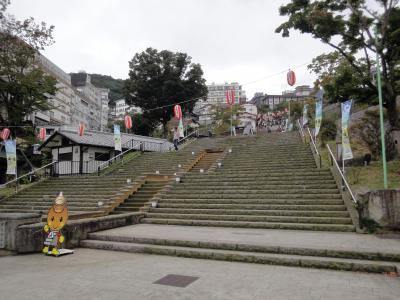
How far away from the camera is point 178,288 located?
5.07 m

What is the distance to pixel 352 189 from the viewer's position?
10.4m

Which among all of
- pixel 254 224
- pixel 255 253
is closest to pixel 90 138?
pixel 254 224

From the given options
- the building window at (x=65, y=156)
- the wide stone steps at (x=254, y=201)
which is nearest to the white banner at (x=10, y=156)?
the building window at (x=65, y=156)

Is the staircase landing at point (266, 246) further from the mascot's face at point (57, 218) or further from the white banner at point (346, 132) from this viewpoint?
the white banner at point (346, 132)

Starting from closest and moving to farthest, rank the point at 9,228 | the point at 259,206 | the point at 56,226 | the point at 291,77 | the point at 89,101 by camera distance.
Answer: the point at 56,226 → the point at 9,228 → the point at 259,206 → the point at 291,77 → the point at 89,101

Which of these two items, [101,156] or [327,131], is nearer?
[327,131]

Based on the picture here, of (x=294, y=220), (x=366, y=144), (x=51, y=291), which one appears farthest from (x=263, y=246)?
(x=366, y=144)

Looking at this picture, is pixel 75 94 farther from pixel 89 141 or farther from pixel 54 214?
pixel 54 214

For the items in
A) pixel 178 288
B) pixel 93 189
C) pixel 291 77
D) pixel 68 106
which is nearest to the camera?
pixel 178 288

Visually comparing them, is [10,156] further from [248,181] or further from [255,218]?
[255,218]

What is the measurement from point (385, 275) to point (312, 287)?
5.29 feet

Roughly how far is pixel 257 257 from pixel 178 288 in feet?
7.29

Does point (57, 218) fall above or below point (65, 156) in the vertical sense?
below

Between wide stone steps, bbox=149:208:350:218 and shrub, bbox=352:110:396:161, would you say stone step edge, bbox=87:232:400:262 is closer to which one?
wide stone steps, bbox=149:208:350:218
